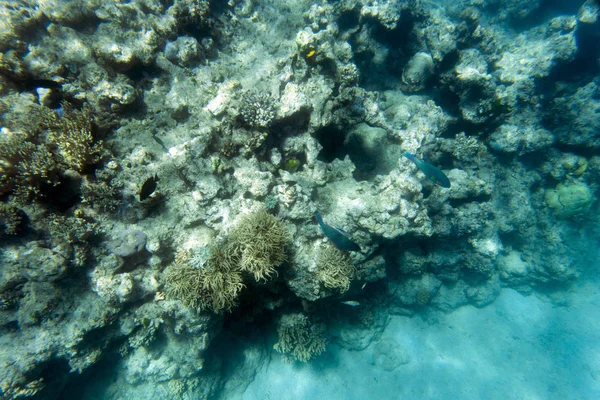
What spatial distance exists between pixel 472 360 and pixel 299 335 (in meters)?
6.44

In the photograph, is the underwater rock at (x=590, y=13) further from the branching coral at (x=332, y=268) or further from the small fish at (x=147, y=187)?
the small fish at (x=147, y=187)

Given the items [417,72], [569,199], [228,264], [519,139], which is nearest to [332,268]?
[228,264]

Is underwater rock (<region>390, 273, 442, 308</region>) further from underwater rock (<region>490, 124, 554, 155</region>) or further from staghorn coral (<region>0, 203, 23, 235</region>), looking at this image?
staghorn coral (<region>0, 203, 23, 235</region>)

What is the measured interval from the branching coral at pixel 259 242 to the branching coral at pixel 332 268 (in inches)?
30.5

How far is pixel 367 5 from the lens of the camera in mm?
6719

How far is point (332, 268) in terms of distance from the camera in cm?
452

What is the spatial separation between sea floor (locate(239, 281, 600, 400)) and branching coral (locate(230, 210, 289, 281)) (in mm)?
4649

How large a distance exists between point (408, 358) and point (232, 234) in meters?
7.48

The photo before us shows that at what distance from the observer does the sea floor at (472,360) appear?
7465mm

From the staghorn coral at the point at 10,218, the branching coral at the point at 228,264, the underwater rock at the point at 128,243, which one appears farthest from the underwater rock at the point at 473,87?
the staghorn coral at the point at 10,218

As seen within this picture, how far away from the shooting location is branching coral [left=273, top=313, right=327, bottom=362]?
5875mm

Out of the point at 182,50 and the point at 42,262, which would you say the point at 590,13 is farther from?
the point at 42,262

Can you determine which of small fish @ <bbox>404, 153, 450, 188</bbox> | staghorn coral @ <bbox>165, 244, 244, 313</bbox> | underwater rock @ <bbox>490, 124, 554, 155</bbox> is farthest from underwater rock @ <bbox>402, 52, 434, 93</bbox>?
staghorn coral @ <bbox>165, 244, 244, 313</bbox>

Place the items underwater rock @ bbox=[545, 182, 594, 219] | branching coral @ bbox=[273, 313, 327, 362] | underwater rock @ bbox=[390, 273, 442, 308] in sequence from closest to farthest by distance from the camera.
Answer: branching coral @ bbox=[273, 313, 327, 362]
underwater rock @ bbox=[390, 273, 442, 308]
underwater rock @ bbox=[545, 182, 594, 219]
